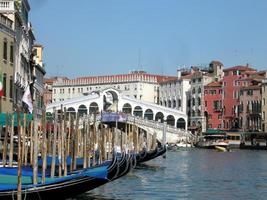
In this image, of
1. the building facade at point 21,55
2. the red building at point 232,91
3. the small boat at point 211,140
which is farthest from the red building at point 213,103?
the building facade at point 21,55

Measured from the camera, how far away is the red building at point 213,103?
58344 millimetres

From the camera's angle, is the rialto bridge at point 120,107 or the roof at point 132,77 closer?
the rialto bridge at point 120,107

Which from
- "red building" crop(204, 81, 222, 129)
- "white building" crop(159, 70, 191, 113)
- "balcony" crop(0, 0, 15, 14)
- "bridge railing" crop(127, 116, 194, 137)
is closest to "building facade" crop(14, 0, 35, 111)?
"balcony" crop(0, 0, 15, 14)

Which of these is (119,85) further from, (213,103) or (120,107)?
(120,107)

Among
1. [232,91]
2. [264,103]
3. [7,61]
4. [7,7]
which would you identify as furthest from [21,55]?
[232,91]

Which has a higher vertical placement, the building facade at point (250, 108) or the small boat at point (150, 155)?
the building facade at point (250, 108)

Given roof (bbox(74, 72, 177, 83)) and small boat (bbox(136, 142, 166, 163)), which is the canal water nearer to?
small boat (bbox(136, 142, 166, 163))

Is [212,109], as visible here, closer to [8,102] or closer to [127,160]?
[8,102]

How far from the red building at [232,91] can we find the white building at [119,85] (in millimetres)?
11059

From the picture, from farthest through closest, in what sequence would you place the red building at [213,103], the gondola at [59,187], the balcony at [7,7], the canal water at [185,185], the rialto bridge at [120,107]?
1. the red building at [213,103]
2. the rialto bridge at [120,107]
3. the balcony at [7,7]
4. the canal water at [185,185]
5. the gondola at [59,187]

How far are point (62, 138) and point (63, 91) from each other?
5944 centimetres

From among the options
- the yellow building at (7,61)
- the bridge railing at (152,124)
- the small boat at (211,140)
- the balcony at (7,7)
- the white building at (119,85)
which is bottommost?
the small boat at (211,140)

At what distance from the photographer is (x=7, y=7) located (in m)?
21.7

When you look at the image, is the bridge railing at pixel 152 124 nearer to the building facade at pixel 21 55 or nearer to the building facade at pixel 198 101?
the building facade at pixel 198 101
